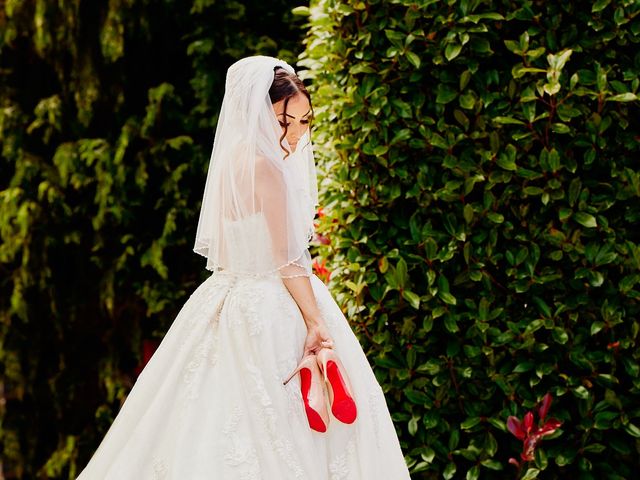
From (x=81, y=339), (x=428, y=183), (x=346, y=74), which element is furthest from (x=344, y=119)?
(x=81, y=339)

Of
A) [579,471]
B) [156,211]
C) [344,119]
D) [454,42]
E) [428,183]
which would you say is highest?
[454,42]

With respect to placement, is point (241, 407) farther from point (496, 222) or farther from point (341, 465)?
point (496, 222)

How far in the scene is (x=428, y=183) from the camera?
12.2 ft

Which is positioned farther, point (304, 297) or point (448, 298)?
point (448, 298)

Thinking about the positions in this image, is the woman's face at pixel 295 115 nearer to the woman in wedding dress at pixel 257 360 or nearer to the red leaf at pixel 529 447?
the woman in wedding dress at pixel 257 360

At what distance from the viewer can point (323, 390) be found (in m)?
2.77

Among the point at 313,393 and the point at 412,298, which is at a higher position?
the point at 313,393

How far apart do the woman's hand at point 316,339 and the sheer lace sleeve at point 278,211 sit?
0.75 ft

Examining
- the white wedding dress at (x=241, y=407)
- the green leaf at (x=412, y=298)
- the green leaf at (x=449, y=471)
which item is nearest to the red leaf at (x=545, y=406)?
the green leaf at (x=449, y=471)

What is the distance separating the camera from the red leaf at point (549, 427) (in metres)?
3.44

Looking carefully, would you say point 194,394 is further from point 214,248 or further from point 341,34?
point 341,34

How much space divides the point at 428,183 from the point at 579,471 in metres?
1.37

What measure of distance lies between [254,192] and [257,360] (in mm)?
543

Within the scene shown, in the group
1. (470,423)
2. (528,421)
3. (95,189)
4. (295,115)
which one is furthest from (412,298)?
(95,189)
